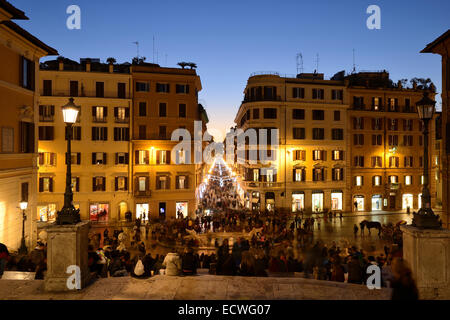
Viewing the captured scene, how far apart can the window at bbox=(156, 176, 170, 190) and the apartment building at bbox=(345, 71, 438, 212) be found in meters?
21.2

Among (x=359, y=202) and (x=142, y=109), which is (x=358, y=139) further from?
(x=142, y=109)

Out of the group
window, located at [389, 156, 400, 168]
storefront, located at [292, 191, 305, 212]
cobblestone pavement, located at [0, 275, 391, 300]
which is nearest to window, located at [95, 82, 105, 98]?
storefront, located at [292, 191, 305, 212]

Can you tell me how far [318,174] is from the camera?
3944 centimetres

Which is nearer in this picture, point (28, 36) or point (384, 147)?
point (28, 36)

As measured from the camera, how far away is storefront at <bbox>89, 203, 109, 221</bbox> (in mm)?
32812

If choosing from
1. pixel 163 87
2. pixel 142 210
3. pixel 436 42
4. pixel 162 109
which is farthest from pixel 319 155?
pixel 436 42

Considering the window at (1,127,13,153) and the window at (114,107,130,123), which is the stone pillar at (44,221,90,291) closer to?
the window at (1,127,13,153)

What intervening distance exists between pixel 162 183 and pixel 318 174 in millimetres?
17477

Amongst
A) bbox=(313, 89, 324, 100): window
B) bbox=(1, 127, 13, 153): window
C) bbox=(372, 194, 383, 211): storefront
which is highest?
bbox=(313, 89, 324, 100): window

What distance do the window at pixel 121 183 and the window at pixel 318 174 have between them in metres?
20.4

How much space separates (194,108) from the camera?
118 feet

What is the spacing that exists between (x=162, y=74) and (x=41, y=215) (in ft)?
56.6
